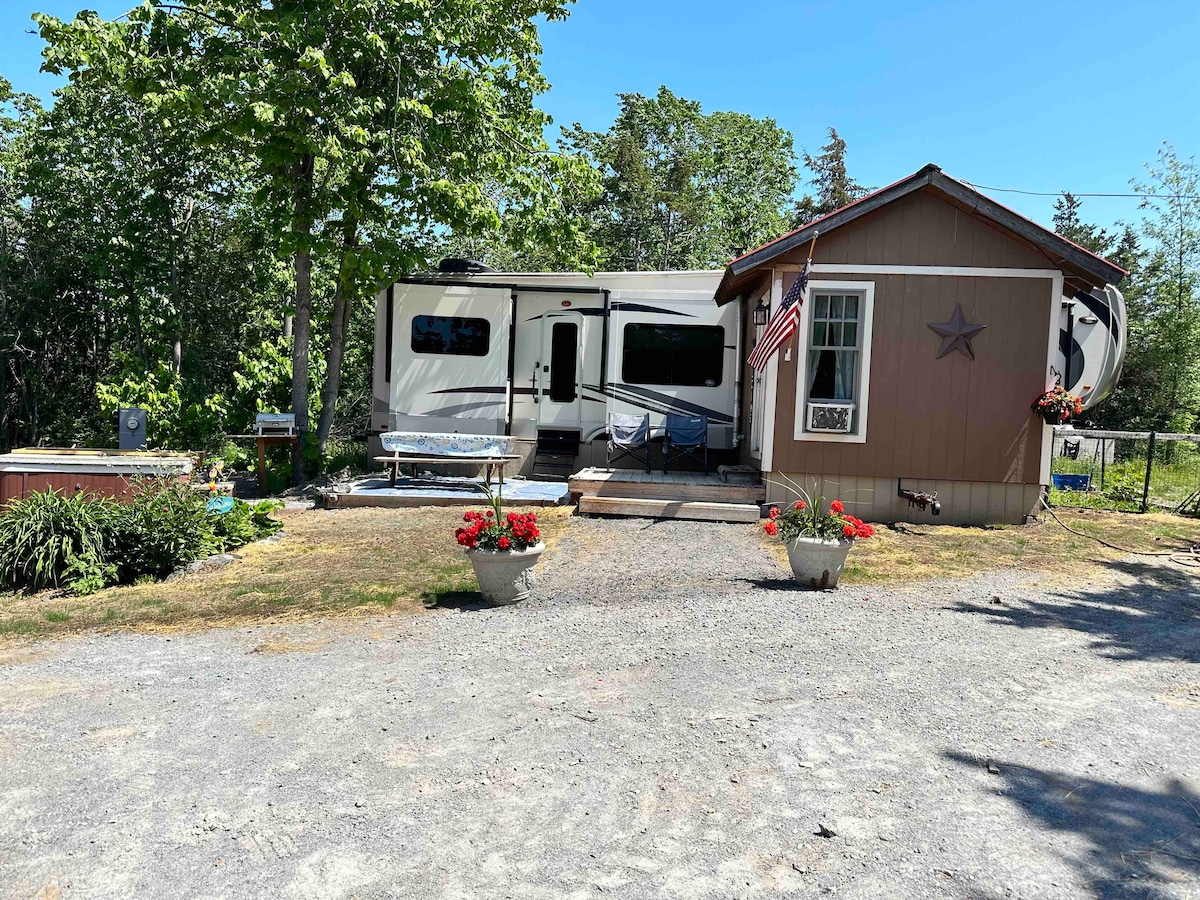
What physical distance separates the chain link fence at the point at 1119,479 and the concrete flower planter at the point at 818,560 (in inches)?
207

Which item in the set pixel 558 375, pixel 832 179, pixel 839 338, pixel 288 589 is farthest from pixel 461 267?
pixel 832 179

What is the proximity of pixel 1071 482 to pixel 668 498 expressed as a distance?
639 centimetres

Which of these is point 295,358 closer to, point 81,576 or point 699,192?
point 81,576

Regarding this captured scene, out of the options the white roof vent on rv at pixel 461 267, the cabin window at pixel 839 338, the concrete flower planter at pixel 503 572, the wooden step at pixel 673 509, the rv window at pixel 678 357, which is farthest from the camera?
the white roof vent on rv at pixel 461 267

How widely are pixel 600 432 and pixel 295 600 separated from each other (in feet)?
20.9

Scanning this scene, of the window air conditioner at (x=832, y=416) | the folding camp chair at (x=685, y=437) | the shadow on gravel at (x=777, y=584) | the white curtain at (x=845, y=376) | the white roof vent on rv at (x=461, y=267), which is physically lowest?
the shadow on gravel at (x=777, y=584)

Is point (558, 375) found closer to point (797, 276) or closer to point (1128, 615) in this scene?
point (797, 276)

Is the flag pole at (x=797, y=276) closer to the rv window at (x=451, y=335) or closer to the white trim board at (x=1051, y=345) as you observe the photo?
the white trim board at (x=1051, y=345)

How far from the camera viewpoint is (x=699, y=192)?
2498cm

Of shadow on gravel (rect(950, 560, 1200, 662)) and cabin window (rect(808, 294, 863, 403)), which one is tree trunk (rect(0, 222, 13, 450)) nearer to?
cabin window (rect(808, 294, 863, 403))

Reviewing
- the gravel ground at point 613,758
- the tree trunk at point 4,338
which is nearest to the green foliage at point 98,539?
the gravel ground at point 613,758

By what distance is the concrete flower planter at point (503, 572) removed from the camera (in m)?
5.76

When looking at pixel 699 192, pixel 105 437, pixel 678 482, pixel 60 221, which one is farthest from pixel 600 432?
pixel 699 192

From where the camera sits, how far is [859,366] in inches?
363
